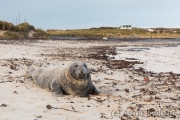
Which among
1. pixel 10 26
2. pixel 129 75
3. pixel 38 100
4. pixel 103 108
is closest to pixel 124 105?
pixel 103 108

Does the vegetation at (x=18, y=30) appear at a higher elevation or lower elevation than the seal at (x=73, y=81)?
higher

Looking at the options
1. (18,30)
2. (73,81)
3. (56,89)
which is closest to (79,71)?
(73,81)

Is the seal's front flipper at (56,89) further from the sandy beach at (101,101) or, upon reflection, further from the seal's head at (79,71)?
the seal's head at (79,71)

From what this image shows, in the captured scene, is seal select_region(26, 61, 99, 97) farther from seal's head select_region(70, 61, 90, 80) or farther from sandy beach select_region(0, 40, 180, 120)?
sandy beach select_region(0, 40, 180, 120)

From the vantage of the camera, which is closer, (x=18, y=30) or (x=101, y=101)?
(x=101, y=101)

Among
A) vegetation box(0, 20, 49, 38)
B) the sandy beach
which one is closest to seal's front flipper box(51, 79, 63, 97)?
the sandy beach

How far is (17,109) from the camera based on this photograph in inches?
201

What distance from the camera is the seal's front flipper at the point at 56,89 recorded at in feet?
21.7

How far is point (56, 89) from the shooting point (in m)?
6.87

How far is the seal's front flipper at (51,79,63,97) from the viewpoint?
21.7 ft

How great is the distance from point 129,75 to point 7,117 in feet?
19.9

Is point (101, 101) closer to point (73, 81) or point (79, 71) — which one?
point (79, 71)

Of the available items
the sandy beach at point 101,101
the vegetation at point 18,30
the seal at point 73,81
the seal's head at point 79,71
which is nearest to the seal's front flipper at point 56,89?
the seal at point 73,81

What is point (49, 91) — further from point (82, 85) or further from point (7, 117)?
point (7, 117)
